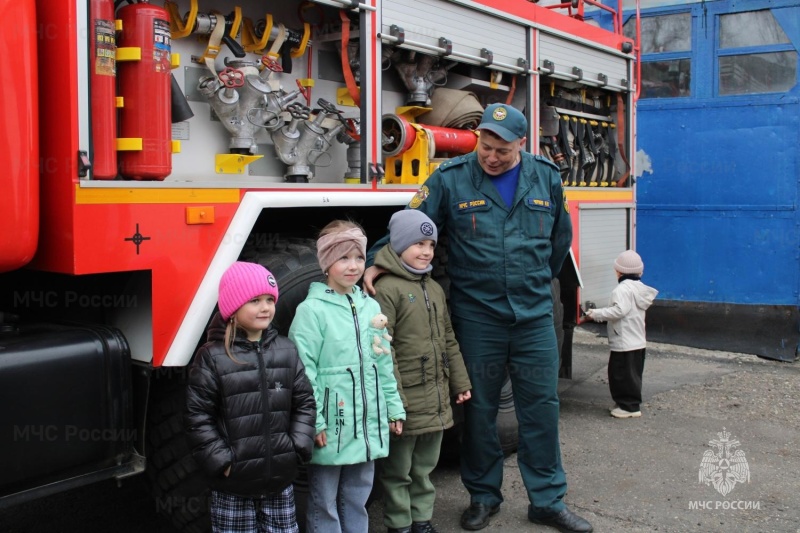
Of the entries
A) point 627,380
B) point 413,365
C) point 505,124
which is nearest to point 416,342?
point 413,365

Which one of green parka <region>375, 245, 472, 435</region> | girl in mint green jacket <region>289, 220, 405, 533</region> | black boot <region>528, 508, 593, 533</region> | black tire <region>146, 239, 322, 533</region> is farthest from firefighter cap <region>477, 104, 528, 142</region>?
black boot <region>528, 508, 593, 533</region>

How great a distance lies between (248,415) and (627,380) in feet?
11.5

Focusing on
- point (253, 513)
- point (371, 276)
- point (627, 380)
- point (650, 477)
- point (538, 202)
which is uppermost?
point (538, 202)

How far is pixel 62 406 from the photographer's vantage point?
101 inches

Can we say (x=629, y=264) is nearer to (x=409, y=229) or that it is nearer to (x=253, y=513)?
(x=409, y=229)

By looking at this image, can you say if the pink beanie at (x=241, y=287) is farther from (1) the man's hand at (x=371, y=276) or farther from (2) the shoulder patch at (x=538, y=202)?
(2) the shoulder patch at (x=538, y=202)

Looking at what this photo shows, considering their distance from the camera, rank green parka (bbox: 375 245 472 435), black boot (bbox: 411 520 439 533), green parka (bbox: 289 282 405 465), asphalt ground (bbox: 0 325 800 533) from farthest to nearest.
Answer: asphalt ground (bbox: 0 325 800 533), black boot (bbox: 411 520 439 533), green parka (bbox: 375 245 472 435), green parka (bbox: 289 282 405 465)

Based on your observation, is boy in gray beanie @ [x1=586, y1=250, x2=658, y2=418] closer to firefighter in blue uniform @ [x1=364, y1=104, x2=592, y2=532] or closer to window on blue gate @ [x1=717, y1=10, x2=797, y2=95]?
firefighter in blue uniform @ [x1=364, y1=104, x2=592, y2=532]

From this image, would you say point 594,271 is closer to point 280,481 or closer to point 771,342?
point 771,342

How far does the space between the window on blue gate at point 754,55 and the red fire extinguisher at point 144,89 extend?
633cm

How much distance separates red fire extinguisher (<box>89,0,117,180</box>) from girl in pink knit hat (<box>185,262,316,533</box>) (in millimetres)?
521

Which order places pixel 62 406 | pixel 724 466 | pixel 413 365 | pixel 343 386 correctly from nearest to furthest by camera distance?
pixel 62 406 → pixel 343 386 → pixel 413 365 → pixel 724 466

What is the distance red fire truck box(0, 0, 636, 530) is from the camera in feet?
8.34

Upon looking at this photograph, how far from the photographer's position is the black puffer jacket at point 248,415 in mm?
2637
